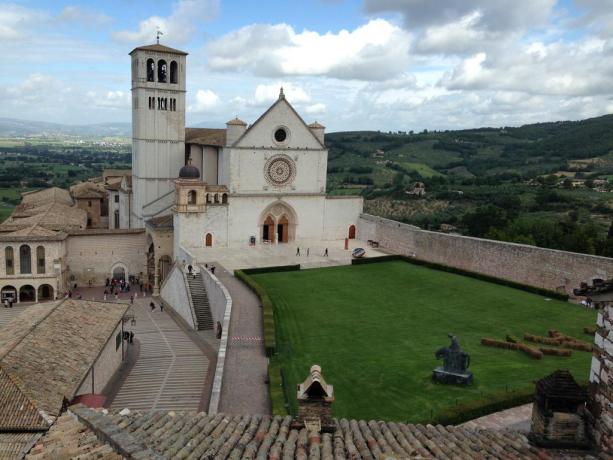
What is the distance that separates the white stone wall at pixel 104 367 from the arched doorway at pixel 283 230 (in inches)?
756

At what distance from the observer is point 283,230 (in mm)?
41938

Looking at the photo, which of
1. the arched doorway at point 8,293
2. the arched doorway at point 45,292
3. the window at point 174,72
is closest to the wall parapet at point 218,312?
the arched doorway at point 45,292

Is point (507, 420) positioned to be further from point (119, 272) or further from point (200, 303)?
point (119, 272)

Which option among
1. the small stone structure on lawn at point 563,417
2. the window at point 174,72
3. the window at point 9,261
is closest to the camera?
the small stone structure on lawn at point 563,417

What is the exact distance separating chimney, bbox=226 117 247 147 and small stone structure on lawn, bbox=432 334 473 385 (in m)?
25.3

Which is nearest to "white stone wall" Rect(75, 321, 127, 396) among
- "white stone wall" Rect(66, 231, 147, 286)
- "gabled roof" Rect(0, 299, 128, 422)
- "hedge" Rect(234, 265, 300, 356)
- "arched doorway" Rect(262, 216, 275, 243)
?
"gabled roof" Rect(0, 299, 128, 422)

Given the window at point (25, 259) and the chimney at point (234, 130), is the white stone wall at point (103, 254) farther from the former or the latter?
the chimney at point (234, 130)

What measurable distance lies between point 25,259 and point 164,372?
61.6ft

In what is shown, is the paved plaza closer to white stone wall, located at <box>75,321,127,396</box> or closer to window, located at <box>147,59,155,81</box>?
white stone wall, located at <box>75,321,127,396</box>

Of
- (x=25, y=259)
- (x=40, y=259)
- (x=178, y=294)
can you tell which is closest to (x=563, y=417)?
(x=178, y=294)

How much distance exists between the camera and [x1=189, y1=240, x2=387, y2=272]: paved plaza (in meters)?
34.4

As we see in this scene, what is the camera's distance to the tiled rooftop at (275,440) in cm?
726

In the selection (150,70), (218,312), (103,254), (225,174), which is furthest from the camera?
(150,70)

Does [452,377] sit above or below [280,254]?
below
